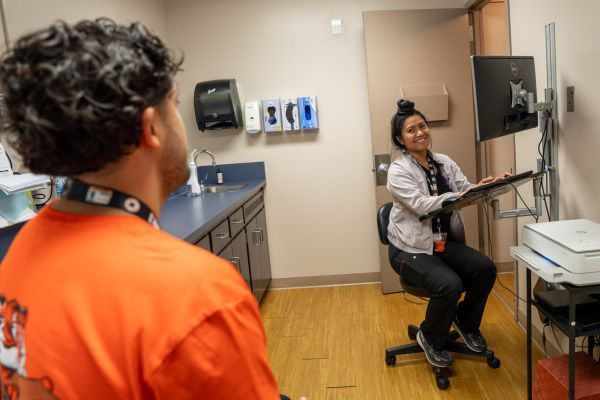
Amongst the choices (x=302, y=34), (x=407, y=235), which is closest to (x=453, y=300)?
(x=407, y=235)

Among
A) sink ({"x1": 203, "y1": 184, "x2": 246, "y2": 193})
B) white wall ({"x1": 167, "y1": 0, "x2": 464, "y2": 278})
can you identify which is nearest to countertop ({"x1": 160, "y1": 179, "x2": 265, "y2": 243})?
sink ({"x1": 203, "y1": 184, "x2": 246, "y2": 193})

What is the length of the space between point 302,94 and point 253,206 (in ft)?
3.34

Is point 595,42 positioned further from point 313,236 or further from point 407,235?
point 313,236

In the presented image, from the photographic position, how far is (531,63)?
2.02 metres

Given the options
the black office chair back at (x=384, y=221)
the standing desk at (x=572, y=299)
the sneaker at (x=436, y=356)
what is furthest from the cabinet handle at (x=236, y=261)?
the standing desk at (x=572, y=299)

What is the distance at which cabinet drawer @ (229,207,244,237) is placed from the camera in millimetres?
2723

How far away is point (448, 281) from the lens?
214cm

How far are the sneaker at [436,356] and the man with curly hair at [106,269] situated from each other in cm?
192

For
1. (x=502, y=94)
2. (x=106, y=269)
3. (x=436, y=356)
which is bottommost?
(x=436, y=356)

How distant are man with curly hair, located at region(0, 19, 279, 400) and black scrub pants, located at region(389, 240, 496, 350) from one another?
5.79 ft

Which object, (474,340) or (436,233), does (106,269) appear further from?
(474,340)

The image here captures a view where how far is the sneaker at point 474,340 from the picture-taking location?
92.5 inches

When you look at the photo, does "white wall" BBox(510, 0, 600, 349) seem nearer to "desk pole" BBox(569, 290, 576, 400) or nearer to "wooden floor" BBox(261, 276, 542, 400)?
"desk pole" BBox(569, 290, 576, 400)

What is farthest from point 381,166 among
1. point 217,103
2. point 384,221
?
point 217,103
